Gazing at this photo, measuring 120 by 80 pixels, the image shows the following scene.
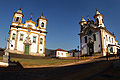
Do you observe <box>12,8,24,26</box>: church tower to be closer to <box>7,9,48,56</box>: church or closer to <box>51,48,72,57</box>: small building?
<box>7,9,48,56</box>: church

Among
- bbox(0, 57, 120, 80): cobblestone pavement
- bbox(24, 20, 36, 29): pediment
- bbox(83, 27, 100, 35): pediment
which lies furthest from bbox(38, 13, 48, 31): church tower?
bbox(0, 57, 120, 80): cobblestone pavement

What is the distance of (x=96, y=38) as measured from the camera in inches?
1182

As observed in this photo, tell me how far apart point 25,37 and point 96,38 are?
2047 centimetres

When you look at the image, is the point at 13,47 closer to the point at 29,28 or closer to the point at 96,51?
the point at 29,28

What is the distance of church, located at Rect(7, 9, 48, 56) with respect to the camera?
96.7 feet

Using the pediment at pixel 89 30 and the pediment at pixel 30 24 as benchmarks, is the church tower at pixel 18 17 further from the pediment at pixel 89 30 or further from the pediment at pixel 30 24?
the pediment at pixel 89 30

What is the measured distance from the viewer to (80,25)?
3722cm

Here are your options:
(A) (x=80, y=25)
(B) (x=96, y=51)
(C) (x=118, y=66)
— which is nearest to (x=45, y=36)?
(A) (x=80, y=25)

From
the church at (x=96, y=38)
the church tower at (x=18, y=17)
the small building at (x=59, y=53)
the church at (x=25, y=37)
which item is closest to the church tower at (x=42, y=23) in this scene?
the church at (x=25, y=37)

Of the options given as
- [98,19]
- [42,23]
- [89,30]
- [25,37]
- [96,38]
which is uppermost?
[98,19]

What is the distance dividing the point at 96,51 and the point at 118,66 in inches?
844

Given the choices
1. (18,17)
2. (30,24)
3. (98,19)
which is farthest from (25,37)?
(98,19)

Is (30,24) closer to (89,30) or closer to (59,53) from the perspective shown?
(59,53)

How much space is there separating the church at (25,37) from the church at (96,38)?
12.6m
